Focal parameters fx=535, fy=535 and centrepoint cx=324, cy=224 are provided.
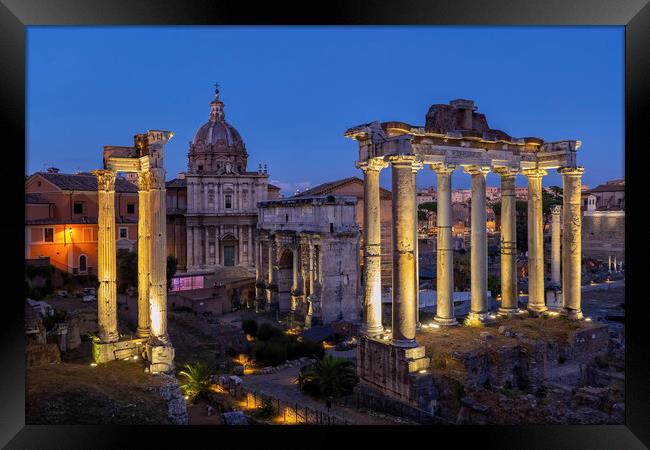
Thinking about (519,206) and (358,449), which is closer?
(358,449)

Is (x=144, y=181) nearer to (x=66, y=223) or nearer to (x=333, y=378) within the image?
(x=333, y=378)

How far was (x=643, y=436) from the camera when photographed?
9.58m

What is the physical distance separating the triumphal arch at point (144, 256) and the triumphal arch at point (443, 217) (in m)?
5.39

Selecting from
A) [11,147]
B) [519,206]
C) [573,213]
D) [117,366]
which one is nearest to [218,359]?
[117,366]

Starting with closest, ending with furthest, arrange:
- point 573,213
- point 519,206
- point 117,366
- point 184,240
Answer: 1. point 117,366
2. point 573,213
3. point 184,240
4. point 519,206

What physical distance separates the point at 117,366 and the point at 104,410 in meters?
3.40

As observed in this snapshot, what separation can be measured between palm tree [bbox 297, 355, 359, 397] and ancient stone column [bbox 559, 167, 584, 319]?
7.70 meters

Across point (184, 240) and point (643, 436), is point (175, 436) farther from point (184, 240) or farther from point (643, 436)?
point (184, 240)

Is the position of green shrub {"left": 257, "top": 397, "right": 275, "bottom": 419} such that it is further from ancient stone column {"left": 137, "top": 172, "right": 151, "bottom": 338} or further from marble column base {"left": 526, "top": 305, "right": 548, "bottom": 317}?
marble column base {"left": 526, "top": 305, "right": 548, "bottom": 317}

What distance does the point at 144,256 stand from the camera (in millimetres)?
15102

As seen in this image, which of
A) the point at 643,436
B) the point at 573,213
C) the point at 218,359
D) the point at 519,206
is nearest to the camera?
the point at 643,436

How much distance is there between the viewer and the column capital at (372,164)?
46.9ft

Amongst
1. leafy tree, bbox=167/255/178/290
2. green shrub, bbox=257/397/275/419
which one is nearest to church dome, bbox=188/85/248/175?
leafy tree, bbox=167/255/178/290

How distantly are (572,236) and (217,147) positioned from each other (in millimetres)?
34479
